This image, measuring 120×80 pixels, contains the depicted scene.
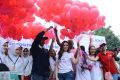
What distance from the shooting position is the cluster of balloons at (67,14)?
10688 mm

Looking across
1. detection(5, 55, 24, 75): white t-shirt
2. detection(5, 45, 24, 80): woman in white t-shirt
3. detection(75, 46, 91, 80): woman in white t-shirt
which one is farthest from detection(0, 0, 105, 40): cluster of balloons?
detection(75, 46, 91, 80): woman in white t-shirt

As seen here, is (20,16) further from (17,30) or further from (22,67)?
(22,67)

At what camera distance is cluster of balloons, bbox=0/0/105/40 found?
1056cm

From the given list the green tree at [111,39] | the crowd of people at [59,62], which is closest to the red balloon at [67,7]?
the crowd of people at [59,62]

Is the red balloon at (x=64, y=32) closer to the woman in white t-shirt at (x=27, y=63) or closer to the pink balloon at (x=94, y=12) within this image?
the pink balloon at (x=94, y=12)

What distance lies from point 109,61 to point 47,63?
6.96 ft

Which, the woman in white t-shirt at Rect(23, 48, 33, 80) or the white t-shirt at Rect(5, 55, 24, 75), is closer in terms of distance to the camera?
the woman in white t-shirt at Rect(23, 48, 33, 80)

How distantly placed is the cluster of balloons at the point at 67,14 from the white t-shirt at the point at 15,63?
6.04 feet

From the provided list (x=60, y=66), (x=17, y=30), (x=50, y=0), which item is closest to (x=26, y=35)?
(x=17, y=30)

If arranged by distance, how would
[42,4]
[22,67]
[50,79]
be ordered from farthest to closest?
1. [42,4]
2. [22,67]
3. [50,79]

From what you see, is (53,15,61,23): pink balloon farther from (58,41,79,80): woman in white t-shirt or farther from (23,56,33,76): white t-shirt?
(58,41,79,80): woman in white t-shirt

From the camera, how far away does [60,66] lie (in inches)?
350

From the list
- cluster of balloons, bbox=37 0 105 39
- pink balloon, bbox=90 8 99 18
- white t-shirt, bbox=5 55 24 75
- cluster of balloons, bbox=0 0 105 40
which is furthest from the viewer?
pink balloon, bbox=90 8 99 18

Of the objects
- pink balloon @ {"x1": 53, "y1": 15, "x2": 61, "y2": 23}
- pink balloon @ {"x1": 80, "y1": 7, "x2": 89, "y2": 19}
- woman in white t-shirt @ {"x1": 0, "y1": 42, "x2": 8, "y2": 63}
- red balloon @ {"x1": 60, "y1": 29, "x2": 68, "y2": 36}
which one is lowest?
woman in white t-shirt @ {"x1": 0, "y1": 42, "x2": 8, "y2": 63}
